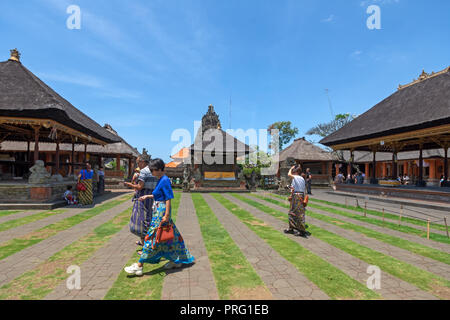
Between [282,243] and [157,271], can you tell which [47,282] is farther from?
[282,243]

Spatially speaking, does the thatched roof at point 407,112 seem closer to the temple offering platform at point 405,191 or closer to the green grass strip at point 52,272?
the temple offering platform at point 405,191

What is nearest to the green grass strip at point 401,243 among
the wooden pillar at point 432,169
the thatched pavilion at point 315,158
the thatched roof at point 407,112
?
the thatched roof at point 407,112

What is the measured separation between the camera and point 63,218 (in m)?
7.14

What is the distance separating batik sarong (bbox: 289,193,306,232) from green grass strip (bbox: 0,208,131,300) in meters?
4.28

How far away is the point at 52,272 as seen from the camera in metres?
3.33

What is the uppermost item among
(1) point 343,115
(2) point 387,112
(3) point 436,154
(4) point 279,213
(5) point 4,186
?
(1) point 343,115

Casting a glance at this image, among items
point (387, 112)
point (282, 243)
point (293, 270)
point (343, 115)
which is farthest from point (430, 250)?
point (343, 115)

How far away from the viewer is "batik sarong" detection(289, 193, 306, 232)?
5.49m

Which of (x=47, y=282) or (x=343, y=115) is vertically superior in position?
(x=343, y=115)

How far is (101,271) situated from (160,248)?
922 mm

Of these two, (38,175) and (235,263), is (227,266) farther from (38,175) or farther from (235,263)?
(38,175)

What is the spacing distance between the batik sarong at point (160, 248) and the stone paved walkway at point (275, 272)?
1.18m

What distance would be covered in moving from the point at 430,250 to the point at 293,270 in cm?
321
